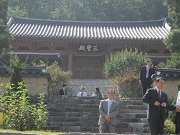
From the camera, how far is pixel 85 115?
1187cm

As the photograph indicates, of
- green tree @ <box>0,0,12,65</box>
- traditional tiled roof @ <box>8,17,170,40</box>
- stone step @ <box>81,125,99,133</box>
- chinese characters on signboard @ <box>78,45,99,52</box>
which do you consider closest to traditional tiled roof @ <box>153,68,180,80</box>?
stone step @ <box>81,125,99,133</box>

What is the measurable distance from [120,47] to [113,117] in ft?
61.3

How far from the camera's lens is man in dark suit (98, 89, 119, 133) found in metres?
9.01

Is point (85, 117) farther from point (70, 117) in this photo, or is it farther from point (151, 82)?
point (151, 82)

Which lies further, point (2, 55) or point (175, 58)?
point (2, 55)

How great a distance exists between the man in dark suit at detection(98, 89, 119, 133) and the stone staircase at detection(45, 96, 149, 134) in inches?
76.3

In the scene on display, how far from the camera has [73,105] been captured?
1270 centimetres

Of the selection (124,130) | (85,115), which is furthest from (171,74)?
(85,115)

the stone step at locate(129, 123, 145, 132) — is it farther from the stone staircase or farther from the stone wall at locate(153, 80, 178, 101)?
the stone wall at locate(153, 80, 178, 101)

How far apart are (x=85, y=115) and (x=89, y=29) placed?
20430 millimetres

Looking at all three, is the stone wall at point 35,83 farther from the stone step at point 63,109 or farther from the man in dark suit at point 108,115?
the man in dark suit at point 108,115

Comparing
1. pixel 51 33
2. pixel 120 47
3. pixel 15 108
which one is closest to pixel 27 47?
pixel 51 33

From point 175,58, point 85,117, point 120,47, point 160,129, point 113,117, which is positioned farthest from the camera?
point 120,47

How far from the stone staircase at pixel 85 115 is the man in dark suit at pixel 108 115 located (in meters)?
1.94
